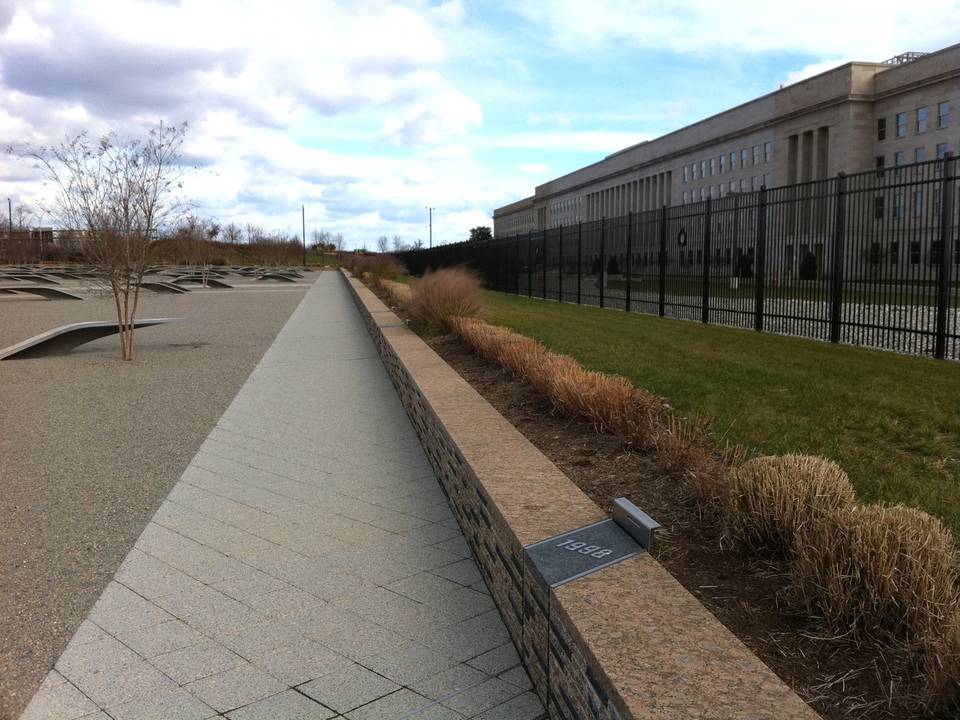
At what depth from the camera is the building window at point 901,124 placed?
6494cm

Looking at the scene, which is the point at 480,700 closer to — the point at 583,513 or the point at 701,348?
the point at 583,513

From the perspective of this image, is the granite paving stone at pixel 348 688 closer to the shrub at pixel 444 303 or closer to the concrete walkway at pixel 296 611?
the concrete walkway at pixel 296 611

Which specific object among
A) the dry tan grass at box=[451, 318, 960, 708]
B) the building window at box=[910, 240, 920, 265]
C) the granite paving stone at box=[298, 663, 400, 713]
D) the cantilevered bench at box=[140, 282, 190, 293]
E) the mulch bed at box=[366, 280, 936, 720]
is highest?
the building window at box=[910, 240, 920, 265]

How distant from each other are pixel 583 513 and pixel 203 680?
168cm

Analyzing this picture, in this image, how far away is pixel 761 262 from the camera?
13039 mm

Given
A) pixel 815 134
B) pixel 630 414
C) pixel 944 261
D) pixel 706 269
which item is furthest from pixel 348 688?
pixel 815 134

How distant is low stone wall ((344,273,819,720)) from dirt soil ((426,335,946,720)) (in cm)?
19

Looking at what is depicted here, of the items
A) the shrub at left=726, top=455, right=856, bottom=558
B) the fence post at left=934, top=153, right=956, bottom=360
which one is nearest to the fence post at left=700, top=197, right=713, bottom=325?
the fence post at left=934, top=153, right=956, bottom=360

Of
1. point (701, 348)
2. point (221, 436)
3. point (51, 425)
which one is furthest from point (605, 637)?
point (701, 348)

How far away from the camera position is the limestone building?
6231 cm

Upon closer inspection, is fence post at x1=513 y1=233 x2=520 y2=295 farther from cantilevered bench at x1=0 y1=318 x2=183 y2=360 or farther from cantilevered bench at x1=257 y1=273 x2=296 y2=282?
cantilevered bench at x1=257 y1=273 x2=296 y2=282

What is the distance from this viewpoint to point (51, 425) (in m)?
7.58

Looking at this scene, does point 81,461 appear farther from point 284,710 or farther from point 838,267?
point 838,267

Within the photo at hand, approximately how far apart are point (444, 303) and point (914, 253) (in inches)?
250
